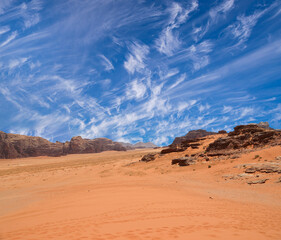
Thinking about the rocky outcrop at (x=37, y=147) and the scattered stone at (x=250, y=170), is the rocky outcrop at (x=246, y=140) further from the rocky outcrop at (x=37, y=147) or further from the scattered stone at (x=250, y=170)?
the rocky outcrop at (x=37, y=147)

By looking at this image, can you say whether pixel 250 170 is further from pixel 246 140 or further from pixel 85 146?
pixel 85 146

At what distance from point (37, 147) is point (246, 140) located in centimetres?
10848

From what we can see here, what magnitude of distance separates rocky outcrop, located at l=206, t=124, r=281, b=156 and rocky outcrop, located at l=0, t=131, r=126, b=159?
98525 mm

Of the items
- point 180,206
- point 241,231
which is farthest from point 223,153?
point 241,231

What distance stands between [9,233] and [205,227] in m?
5.42

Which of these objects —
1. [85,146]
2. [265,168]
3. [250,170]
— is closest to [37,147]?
[85,146]

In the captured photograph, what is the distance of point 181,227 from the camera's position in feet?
17.1

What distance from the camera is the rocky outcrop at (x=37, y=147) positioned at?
91125 millimetres

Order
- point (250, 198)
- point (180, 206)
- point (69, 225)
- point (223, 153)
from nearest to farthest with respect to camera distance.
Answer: point (69, 225) → point (180, 206) → point (250, 198) → point (223, 153)

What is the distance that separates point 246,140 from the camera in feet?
79.6

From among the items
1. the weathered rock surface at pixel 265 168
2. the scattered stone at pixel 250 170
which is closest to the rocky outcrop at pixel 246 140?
the weathered rock surface at pixel 265 168

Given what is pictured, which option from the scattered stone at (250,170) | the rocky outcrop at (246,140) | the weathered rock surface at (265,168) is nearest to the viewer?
the weathered rock surface at (265,168)

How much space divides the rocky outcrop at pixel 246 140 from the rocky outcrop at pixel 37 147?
98525mm

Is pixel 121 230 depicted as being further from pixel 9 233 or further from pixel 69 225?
pixel 9 233
